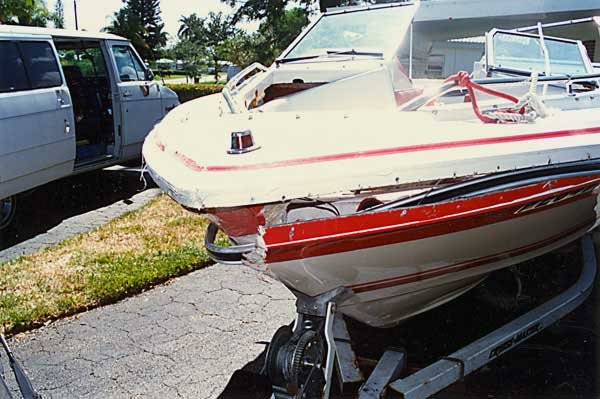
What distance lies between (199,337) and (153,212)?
8.61ft

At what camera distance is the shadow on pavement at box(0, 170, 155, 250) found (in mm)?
5414

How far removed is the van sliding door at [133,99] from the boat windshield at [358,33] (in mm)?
2929

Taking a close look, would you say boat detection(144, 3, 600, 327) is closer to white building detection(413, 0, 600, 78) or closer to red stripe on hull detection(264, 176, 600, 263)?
red stripe on hull detection(264, 176, 600, 263)

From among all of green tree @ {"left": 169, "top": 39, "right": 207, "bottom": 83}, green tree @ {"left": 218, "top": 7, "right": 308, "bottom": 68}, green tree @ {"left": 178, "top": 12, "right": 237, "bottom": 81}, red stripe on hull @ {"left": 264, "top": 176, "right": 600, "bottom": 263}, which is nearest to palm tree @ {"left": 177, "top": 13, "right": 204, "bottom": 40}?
green tree @ {"left": 178, "top": 12, "right": 237, "bottom": 81}

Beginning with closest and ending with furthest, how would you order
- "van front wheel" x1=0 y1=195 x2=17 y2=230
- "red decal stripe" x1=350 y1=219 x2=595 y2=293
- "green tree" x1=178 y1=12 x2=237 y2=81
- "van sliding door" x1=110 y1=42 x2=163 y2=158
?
"red decal stripe" x1=350 y1=219 x2=595 y2=293
"van front wheel" x1=0 y1=195 x2=17 y2=230
"van sliding door" x1=110 y1=42 x2=163 y2=158
"green tree" x1=178 y1=12 x2=237 y2=81

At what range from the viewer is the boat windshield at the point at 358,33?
3663mm

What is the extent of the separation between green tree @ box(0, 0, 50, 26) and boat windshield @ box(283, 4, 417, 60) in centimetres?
1962

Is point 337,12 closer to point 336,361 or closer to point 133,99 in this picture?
point 336,361

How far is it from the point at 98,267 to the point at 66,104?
207 cm

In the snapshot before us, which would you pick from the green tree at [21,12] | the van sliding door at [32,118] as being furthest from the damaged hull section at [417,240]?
the green tree at [21,12]

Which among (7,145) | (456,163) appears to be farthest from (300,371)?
(7,145)

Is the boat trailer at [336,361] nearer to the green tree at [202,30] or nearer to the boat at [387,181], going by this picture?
the boat at [387,181]

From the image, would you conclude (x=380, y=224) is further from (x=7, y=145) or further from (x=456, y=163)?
(x=7, y=145)

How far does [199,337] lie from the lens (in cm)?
336
